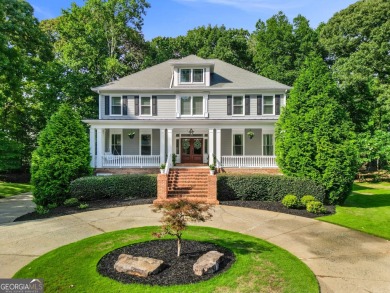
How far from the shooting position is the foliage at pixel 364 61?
87.5 feet

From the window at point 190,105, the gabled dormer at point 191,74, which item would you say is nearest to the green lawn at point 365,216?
the window at point 190,105

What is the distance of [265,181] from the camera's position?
43.9ft

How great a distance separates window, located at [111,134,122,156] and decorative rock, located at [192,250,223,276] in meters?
16.0

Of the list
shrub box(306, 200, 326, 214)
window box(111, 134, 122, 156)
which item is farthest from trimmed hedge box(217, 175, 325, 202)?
window box(111, 134, 122, 156)

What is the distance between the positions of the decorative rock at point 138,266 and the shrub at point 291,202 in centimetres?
799

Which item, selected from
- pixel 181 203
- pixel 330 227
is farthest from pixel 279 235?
pixel 181 203

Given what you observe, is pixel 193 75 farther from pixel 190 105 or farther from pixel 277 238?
pixel 277 238

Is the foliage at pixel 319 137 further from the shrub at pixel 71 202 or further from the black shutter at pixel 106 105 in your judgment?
the black shutter at pixel 106 105

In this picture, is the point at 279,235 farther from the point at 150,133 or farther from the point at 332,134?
the point at 150,133

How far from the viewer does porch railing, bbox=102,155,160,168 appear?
1795cm

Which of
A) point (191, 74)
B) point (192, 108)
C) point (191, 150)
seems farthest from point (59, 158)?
point (191, 74)

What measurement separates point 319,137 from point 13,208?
1624 cm

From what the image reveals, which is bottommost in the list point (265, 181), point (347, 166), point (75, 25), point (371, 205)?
point (371, 205)

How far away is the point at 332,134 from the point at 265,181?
13.3ft
